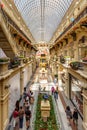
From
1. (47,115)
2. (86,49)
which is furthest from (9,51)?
(86,49)

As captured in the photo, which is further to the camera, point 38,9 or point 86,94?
point 38,9

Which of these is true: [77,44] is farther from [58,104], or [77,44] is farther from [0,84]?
[0,84]


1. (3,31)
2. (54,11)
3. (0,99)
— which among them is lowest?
(0,99)

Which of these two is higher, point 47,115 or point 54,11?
point 54,11

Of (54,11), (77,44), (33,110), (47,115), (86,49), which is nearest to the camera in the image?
(47,115)

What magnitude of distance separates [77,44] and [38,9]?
91.6 ft

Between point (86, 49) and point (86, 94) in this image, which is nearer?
point (86, 94)

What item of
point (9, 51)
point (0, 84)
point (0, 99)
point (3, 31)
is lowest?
point (0, 99)

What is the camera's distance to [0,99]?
1242 cm

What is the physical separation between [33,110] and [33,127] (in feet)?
14.3

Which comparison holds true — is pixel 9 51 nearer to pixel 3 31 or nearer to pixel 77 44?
pixel 3 31

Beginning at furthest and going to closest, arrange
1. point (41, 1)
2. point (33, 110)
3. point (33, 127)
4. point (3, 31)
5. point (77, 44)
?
point (41, 1) < point (77, 44) < point (33, 110) < point (33, 127) < point (3, 31)

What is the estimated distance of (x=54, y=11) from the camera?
48.6 meters

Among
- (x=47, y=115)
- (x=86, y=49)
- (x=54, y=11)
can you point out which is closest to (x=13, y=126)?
(x=47, y=115)
